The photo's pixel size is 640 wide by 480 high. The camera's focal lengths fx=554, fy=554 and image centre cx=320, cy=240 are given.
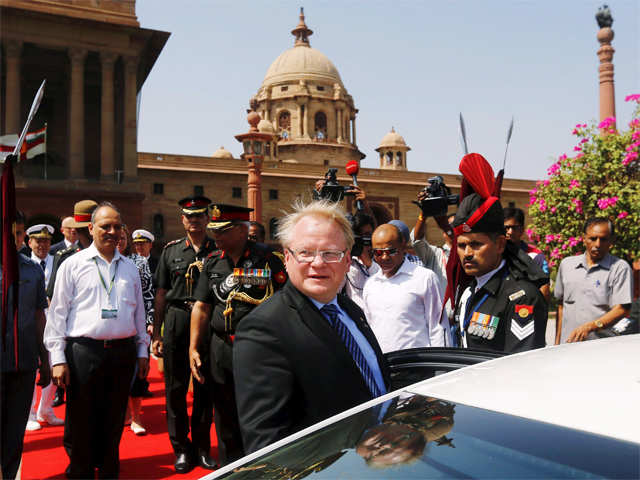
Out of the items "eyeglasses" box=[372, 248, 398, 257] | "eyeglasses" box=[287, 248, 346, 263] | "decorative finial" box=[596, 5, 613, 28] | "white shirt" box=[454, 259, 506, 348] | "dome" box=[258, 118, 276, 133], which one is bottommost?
"white shirt" box=[454, 259, 506, 348]

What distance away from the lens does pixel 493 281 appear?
3029mm

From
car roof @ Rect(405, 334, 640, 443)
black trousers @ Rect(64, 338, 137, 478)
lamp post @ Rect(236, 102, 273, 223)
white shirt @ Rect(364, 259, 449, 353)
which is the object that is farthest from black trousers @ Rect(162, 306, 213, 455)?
lamp post @ Rect(236, 102, 273, 223)

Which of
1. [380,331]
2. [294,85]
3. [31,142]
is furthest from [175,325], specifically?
[294,85]

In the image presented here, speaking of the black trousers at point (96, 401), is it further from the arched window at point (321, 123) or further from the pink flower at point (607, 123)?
the arched window at point (321, 123)

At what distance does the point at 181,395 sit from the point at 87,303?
53.1 inches

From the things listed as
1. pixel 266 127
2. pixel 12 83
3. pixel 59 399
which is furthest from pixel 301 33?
pixel 59 399

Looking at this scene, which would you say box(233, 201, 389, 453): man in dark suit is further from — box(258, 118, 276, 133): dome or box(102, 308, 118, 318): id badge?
box(258, 118, 276, 133): dome

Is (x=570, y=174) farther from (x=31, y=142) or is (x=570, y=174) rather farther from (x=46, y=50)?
(x=46, y=50)

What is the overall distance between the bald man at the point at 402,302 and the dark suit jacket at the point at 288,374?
2272 mm

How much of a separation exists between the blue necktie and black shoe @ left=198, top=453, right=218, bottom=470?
3.17 m

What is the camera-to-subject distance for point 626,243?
61.3 feet

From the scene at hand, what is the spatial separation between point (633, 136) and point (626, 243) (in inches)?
142

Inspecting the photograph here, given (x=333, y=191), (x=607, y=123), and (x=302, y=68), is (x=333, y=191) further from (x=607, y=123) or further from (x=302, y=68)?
(x=302, y=68)

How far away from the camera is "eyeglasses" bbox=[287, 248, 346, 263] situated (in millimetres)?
2115
